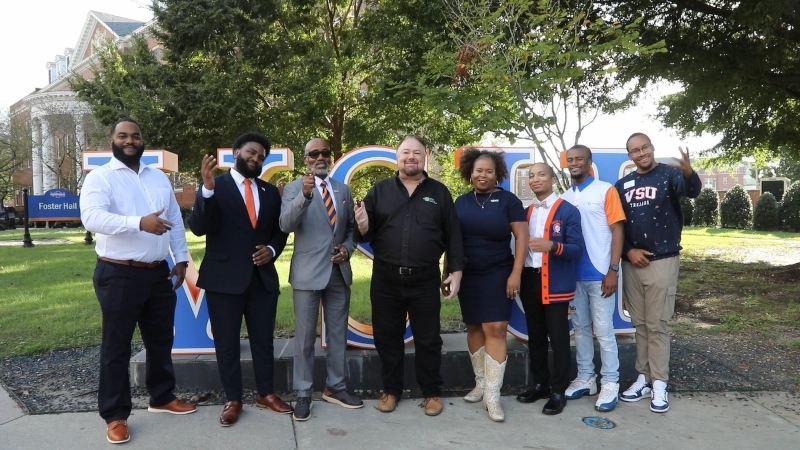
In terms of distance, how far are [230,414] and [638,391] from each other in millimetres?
3246

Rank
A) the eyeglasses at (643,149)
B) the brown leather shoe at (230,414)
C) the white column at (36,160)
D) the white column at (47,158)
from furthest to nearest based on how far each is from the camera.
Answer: the white column at (36,160) → the white column at (47,158) → the eyeglasses at (643,149) → the brown leather shoe at (230,414)

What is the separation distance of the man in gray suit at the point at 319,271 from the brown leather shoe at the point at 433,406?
0.52 m

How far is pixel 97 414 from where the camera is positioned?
423cm

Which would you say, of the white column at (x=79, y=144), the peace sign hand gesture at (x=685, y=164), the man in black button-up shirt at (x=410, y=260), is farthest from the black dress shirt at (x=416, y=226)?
the white column at (x=79, y=144)

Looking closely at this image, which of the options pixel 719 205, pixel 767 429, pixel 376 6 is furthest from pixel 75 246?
pixel 719 205

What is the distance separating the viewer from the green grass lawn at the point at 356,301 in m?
6.85

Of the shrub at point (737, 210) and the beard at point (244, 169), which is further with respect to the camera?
the shrub at point (737, 210)

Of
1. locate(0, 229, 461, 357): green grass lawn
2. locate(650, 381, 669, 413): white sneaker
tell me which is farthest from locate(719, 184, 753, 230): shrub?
locate(650, 381, 669, 413): white sneaker

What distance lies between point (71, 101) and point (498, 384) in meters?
37.5

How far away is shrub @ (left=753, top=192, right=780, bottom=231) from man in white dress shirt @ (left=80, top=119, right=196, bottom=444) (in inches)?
1115

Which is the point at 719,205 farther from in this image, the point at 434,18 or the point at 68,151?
the point at 68,151

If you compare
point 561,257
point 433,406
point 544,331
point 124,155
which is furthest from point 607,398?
point 124,155

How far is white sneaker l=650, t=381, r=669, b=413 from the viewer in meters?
4.35

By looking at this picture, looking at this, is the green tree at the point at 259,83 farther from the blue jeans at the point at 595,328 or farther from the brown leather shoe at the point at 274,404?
the brown leather shoe at the point at 274,404
